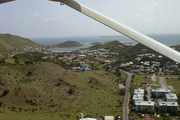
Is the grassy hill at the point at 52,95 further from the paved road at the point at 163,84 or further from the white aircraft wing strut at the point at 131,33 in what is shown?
the white aircraft wing strut at the point at 131,33

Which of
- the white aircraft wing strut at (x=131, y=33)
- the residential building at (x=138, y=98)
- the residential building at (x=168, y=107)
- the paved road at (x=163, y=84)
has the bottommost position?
the residential building at (x=168, y=107)

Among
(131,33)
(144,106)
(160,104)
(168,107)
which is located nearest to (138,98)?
(144,106)

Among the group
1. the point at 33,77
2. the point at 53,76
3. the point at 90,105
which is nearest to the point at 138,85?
the point at 90,105

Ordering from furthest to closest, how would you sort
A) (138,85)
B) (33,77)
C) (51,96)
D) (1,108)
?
(138,85) → (33,77) → (51,96) → (1,108)

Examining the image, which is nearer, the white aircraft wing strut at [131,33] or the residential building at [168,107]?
the white aircraft wing strut at [131,33]

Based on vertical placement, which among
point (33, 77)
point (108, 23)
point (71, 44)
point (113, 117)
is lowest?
point (113, 117)

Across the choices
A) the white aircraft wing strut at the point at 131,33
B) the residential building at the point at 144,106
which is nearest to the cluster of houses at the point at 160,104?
the residential building at the point at 144,106

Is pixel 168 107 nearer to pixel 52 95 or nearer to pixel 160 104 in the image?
pixel 160 104

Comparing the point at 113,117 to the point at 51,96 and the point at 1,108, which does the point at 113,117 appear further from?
the point at 1,108
